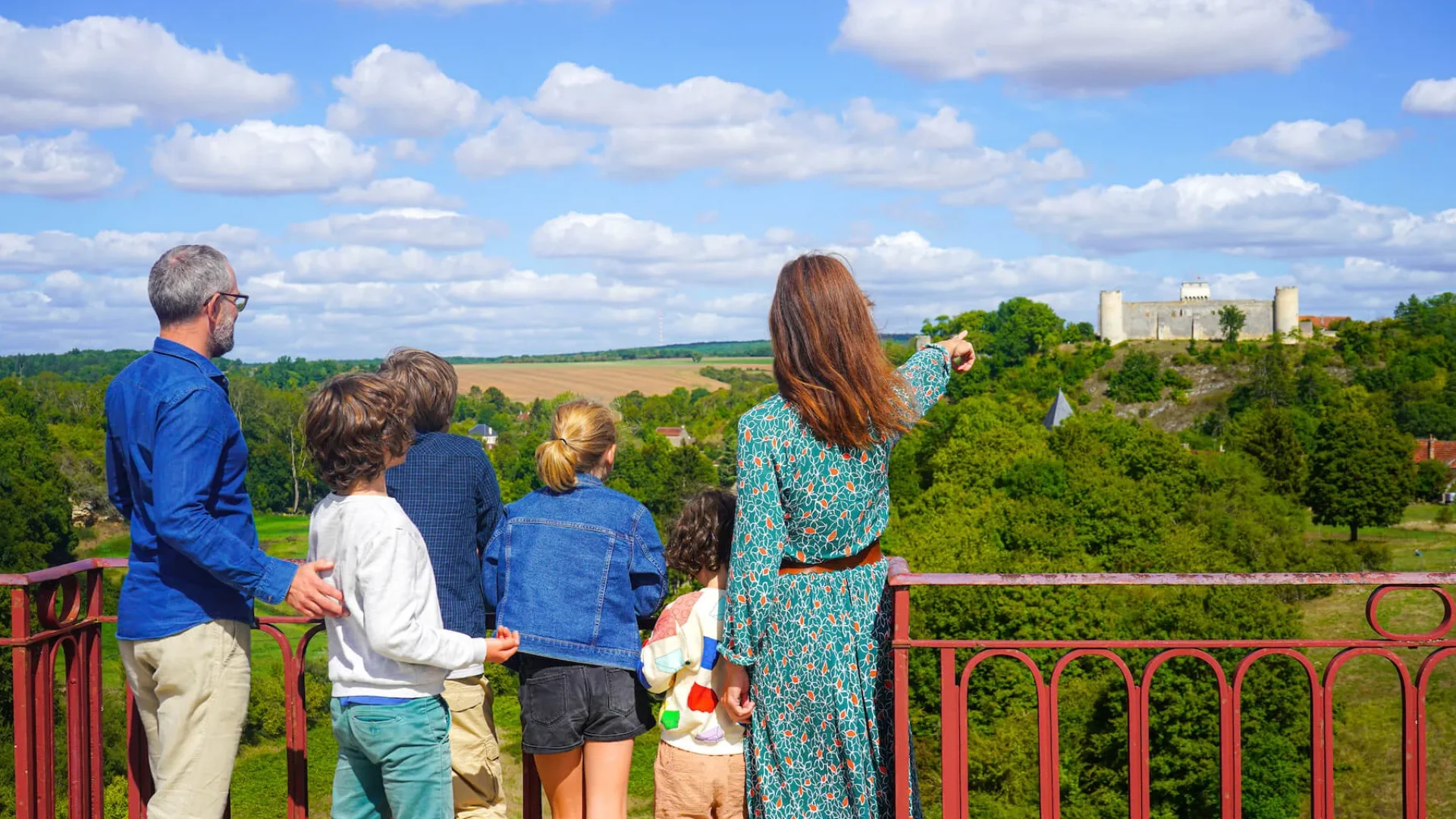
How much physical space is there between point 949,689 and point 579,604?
1.17m

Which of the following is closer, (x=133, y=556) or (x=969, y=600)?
(x=133, y=556)

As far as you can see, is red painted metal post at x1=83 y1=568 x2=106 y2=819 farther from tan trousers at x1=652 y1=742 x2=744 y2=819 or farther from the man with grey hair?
tan trousers at x1=652 y1=742 x2=744 y2=819

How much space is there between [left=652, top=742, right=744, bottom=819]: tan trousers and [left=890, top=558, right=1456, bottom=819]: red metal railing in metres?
0.62

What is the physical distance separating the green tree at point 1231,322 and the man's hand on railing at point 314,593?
124m

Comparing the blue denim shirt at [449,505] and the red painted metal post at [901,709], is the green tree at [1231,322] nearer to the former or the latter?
the red painted metal post at [901,709]

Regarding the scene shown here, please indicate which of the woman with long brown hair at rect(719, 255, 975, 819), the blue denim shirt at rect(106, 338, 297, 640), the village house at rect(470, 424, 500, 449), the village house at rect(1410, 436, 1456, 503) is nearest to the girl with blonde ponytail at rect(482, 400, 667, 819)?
the woman with long brown hair at rect(719, 255, 975, 819)

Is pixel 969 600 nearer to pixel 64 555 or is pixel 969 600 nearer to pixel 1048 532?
pixel 1048 532

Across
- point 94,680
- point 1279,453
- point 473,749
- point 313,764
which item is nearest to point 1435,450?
point 1279,453

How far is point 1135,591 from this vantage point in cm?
3534

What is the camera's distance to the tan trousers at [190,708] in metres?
3.06

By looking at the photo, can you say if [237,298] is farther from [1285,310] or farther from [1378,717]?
[1285,310]

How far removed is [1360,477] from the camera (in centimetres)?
5900

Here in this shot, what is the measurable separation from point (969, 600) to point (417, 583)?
1217 inches

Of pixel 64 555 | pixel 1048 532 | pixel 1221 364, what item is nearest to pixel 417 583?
pixel 1048 532
